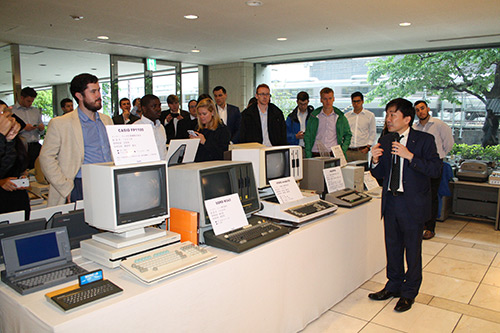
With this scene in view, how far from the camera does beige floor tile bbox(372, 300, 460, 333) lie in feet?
9.22

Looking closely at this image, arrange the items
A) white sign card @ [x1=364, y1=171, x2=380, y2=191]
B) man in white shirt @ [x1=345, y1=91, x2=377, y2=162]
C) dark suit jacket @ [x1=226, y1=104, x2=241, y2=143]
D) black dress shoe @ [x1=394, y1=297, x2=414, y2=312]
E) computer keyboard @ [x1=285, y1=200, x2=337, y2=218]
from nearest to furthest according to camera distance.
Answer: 1. computer keyboard @ [x1=285, y1=200, x2=337, y2=218]
2. black dress shoe @ [x1=394, y1=297, x2=414, y2=312]
3. white sign card @ [x1=364, y1=171, x2=380, y2=191]
4. dark suit jacket @ [x1=226, y1=104, x2=241, y2=143]
5. man in white shirt @ [x1=345, y1=91, x2=377, y2=162]

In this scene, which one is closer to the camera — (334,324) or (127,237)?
(127,237)

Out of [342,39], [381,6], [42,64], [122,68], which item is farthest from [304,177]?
[42,64]

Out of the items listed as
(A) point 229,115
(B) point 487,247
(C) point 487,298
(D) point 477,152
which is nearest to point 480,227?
(B) point 487,247

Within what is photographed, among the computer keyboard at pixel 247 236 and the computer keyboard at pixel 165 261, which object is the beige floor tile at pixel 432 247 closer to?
the computer keyboard at pixel 247 236

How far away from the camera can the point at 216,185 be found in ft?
7.89

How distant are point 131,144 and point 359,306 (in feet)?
7.37

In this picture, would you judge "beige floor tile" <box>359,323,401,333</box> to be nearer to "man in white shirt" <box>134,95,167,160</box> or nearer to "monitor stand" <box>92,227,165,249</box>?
"monitor stand" <box>92,227,165,249</box>

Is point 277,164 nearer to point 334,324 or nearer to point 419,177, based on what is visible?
point 419,177

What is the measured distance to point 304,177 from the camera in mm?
3535

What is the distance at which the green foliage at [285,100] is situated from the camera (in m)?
10.3

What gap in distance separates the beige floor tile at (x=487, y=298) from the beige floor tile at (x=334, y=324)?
1118mm

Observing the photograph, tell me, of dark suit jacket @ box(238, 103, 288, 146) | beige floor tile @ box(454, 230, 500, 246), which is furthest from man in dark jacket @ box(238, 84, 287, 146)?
beige floor tile @ box(454, 230, 500, 246)

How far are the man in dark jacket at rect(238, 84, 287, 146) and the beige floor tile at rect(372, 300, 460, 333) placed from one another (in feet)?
8.26
